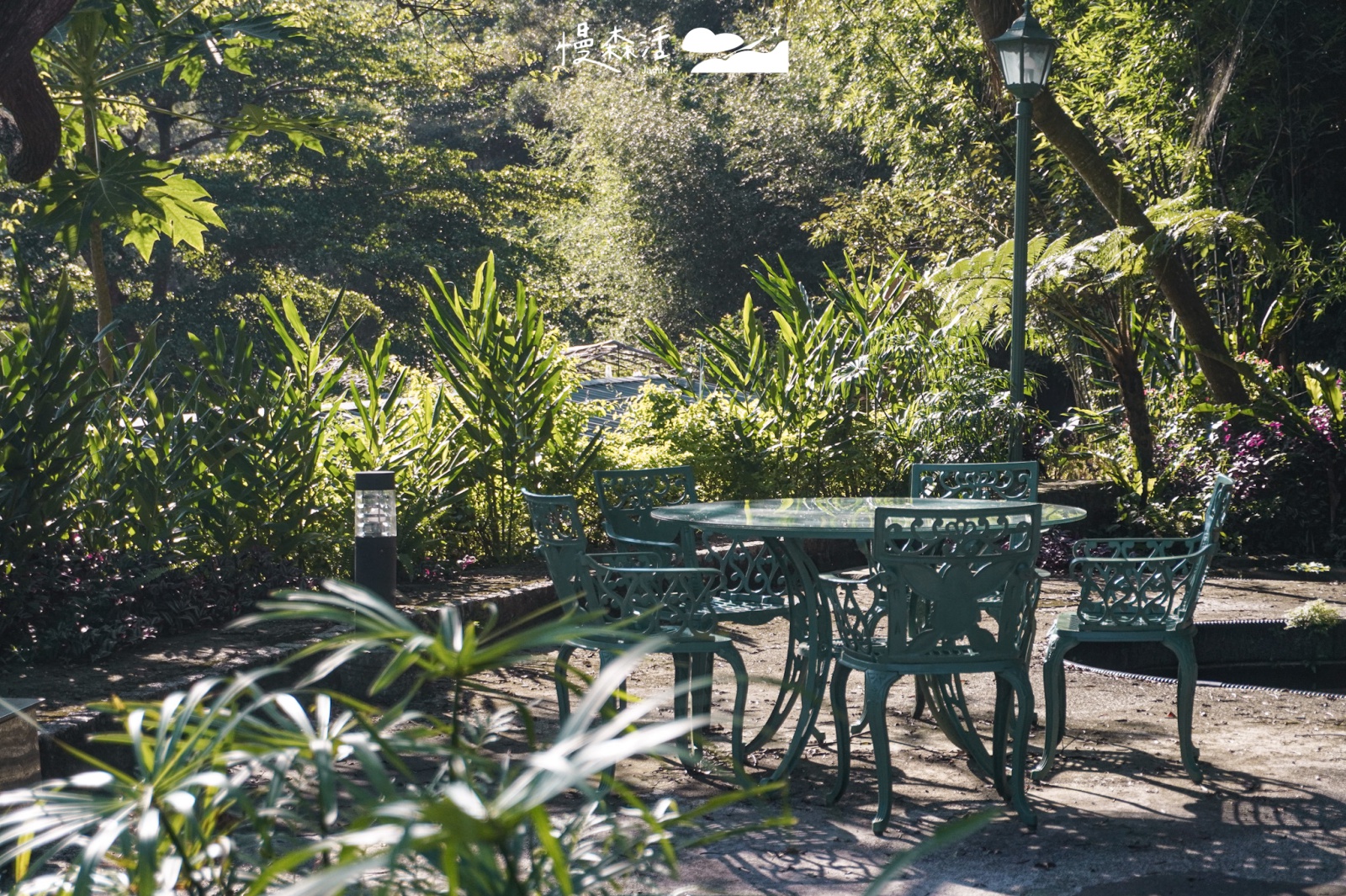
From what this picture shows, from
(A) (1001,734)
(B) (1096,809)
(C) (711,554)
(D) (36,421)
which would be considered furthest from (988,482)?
(D) (36,421)

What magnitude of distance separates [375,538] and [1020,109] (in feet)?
17.4

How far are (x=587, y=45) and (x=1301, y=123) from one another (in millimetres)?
20866

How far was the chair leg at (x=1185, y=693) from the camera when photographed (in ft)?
14.0

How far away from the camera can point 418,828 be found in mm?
869

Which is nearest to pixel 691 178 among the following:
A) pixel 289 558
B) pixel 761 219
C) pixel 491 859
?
pixel 761 219

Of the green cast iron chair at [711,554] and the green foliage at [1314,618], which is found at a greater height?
the green cast iron chair at [711,554]

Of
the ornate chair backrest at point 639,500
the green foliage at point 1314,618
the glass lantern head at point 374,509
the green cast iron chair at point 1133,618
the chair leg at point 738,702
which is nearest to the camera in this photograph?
the chair leg at point 738,702

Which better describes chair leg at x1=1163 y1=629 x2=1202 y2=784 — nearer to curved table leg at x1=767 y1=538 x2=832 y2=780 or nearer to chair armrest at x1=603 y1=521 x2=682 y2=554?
curved table leg at x1=767 y1=538 x2=832 y2=780

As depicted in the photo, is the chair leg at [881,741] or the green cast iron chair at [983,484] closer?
the chair leg at [881,741]

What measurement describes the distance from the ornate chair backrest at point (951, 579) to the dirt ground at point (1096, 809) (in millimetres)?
505

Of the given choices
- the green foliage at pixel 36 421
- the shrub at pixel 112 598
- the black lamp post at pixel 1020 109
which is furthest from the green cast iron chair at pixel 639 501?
the black lamp post at pixel 1020 109

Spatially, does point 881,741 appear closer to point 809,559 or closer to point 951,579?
point 951,579

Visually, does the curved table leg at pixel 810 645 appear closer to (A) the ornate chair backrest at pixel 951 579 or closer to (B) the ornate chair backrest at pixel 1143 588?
(A) the ornate chair backrest at pixel 951 579

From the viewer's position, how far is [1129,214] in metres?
9.19
